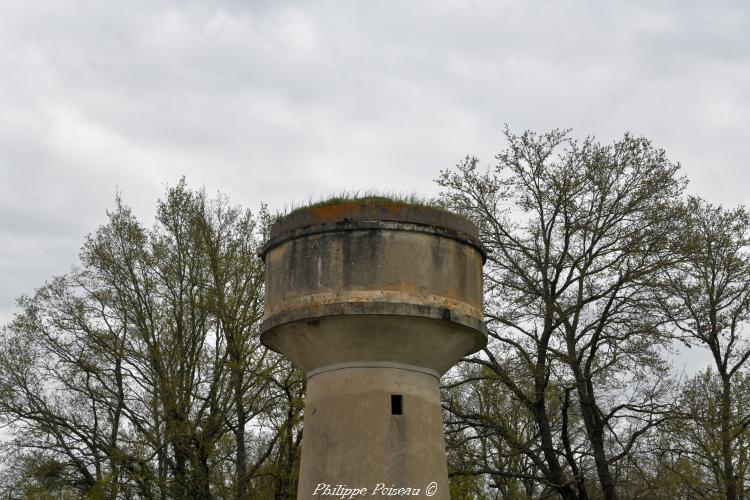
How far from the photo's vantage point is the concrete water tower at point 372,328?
958 centimetres

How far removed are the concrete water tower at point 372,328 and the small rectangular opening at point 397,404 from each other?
0.01 m

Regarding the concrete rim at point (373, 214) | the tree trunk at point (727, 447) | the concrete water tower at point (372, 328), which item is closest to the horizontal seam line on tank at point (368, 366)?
the concrete water tower at point (372, 328)

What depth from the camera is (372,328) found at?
9672 millimetres

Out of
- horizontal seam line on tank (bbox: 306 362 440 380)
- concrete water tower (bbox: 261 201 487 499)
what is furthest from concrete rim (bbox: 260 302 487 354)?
horizontal seam line on tank (bbox: 306 362 440 380)

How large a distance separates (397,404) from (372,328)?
36.3 inches

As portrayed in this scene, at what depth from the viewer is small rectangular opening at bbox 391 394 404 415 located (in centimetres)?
987

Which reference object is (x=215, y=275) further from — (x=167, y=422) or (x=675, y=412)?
(x=675, y=412)

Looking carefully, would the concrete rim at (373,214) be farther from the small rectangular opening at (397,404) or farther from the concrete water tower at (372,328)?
the small rectangular opening at (397,404)

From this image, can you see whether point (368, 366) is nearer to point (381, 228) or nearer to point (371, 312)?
point (371, 312)

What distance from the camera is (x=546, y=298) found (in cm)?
1652

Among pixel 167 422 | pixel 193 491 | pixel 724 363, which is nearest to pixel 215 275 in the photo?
pixel 167 422

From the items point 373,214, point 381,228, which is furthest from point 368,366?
point 373,214

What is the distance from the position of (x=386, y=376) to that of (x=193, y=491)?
939cm

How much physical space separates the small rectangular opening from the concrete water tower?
1 centimetres
